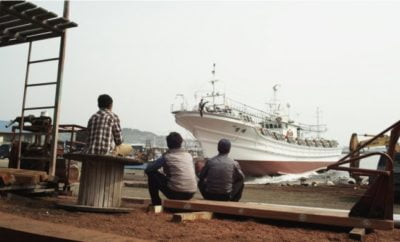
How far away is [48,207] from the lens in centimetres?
529

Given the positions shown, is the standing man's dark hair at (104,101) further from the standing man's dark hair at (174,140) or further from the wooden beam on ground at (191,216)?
the wooden beam on ground at (191,216)

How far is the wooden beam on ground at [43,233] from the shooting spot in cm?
313

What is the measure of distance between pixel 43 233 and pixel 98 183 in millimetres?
1684

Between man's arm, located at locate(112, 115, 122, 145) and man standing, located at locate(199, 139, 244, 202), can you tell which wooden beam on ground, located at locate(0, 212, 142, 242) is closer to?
man's arm, located at locate(112, 115, 122, 145)

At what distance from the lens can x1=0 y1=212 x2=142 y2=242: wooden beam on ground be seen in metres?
3.13

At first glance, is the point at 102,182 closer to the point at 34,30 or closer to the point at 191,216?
the point at 191,216

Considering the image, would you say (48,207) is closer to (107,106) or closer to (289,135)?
(107,106)

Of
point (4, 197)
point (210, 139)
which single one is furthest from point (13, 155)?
point (210, 139)

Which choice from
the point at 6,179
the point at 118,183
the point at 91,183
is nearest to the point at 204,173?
the point at 118,183

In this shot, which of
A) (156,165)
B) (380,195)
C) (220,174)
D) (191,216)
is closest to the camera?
(380,195)

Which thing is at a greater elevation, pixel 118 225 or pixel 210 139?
pixel 210 139

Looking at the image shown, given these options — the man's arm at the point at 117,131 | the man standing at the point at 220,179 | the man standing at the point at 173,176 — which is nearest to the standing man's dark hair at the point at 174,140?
the man standing at the point at 173,176

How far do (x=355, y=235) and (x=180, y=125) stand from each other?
103 feet

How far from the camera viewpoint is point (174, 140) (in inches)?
234
